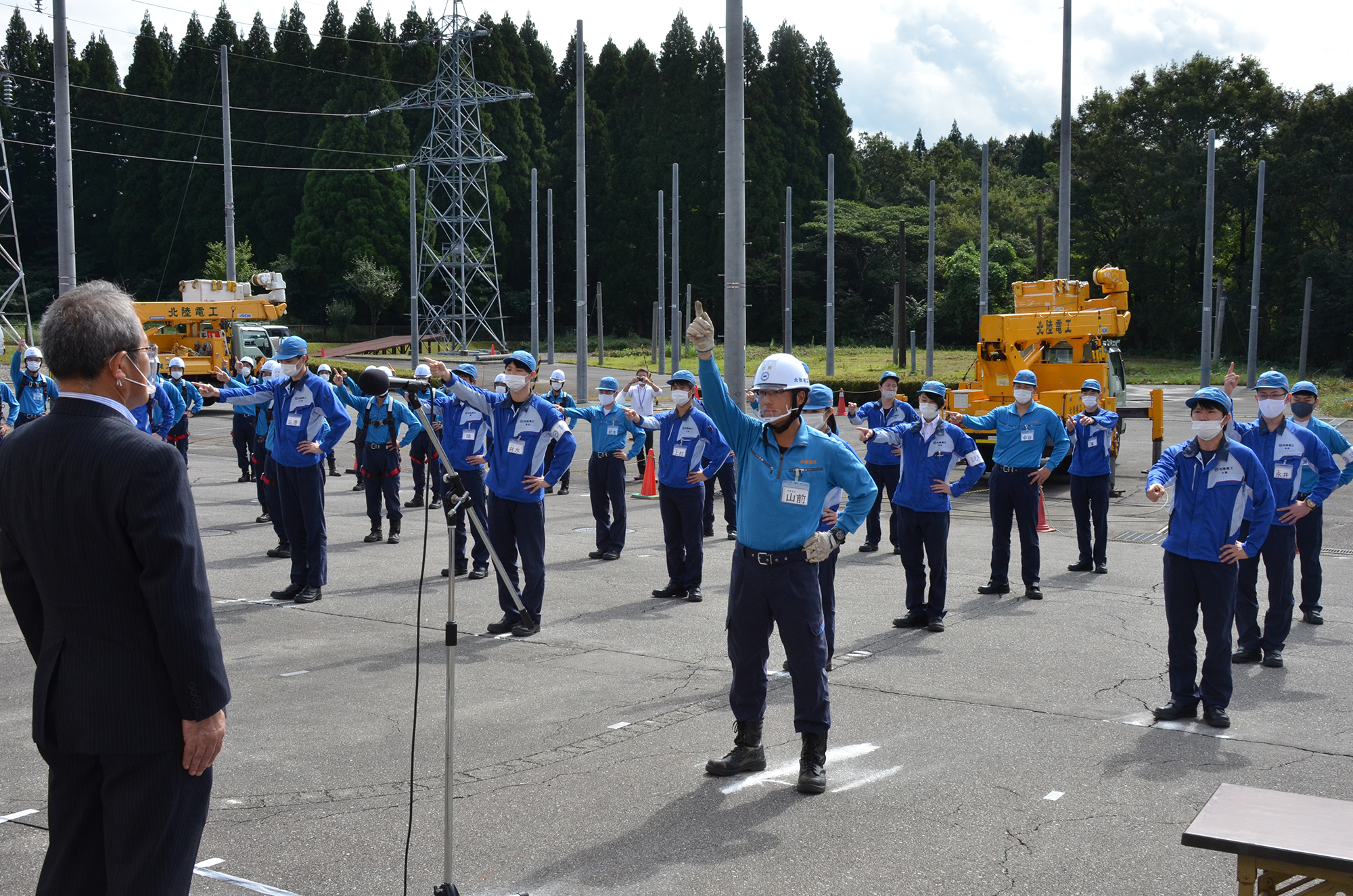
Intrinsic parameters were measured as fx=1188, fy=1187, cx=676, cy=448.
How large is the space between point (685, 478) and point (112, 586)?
9003 mm

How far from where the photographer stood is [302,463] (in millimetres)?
11422

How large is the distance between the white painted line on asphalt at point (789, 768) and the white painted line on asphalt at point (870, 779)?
28 cm

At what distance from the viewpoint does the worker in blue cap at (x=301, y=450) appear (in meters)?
11.2

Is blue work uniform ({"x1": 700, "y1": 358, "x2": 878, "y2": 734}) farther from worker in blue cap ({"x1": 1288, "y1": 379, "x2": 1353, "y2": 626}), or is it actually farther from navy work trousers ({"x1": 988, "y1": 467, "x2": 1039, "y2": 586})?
navy work trousers ({"x1": 988, "y1": 467, "x2": 1039, "y2": 586})

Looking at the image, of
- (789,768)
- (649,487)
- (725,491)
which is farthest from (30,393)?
(789,768)

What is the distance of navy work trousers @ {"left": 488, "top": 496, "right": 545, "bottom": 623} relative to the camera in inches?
391

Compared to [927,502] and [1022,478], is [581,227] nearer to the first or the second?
[1022,478]

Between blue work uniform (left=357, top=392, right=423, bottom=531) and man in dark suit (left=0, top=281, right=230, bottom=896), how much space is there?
1181cm

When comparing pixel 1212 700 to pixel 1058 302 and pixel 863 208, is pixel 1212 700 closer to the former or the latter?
pixel 1058 302

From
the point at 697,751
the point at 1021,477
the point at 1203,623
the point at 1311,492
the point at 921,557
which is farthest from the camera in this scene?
the point at 1021,477

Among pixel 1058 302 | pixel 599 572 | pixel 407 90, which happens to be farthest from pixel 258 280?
pixel 407 90

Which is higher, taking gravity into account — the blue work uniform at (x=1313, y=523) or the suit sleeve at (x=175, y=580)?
the suit sleeve at (x=175, y=580)

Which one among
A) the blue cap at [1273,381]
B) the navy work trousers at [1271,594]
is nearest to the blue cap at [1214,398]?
the navy work trousers at [1271,594]

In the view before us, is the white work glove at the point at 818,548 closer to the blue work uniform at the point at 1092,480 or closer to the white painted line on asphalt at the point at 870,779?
the white painted line on asphalt at the point at 870,779
